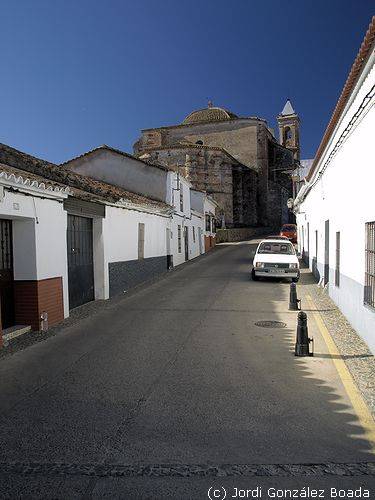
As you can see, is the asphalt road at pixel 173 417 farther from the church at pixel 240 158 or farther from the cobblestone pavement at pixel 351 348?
the church at pixel 240 158

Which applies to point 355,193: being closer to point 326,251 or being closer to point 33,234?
point 326,251

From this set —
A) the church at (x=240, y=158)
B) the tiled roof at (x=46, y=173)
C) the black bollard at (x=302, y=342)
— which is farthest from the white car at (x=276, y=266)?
the church at (x=240, y=158)

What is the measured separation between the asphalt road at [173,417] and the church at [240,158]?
39.0m

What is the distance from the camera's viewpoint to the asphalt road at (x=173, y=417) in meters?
3.45

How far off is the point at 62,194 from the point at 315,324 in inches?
260

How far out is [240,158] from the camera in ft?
177

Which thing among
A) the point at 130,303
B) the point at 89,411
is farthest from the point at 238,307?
the point at 89,411

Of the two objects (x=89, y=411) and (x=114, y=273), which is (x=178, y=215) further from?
(x=89, y=411)

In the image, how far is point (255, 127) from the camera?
52.9 metres

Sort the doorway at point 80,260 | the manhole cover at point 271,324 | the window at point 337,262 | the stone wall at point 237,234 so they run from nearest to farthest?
the manhole cover at point 271,324
the window at point 337,262
the doorway at point 80,260
the stone wall at point 237,234

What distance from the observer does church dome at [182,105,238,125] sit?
5662cm

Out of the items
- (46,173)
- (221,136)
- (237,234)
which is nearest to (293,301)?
(46,173)

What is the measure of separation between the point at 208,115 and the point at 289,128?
12605 mm

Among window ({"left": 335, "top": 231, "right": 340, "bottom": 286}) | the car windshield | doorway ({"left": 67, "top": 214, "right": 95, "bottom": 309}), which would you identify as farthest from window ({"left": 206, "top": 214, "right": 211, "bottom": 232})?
window ({"left": 335, "top": 231, "right": 340, "bottom": 286})
